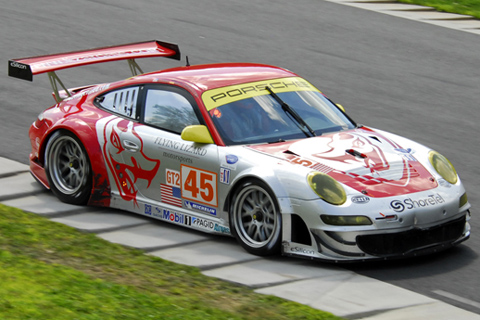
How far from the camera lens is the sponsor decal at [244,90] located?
7.96m

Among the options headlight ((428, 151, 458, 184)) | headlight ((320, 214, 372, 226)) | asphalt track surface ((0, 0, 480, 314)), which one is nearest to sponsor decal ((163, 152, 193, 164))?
headlight ((320, 214, 372, 226))

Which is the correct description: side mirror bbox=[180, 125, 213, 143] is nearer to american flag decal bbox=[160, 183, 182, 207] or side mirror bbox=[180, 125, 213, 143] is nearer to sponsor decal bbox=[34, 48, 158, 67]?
american flag decal bbox=[160, 183, 182, 207]

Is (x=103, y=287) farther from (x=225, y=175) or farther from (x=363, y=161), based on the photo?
(x=363, y=161)

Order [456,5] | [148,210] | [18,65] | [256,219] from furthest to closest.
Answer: [456,5] < [18,65] < [148,210] < [256,219]

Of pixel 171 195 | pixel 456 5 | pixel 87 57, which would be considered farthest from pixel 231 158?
pixel 456 5

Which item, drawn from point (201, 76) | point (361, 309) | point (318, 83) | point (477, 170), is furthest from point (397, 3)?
point (361, 309)

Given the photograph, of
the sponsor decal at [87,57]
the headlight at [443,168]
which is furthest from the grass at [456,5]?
the headlight at [443,168]

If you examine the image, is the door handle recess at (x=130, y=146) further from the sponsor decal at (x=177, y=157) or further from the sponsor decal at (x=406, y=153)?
the sponsor decal at (x=406, y=153)

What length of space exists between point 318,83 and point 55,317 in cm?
791

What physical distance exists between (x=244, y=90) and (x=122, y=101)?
1280 mm

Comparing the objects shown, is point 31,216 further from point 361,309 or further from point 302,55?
point 302,55

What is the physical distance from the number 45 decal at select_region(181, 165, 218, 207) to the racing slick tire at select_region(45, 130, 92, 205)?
46.7 inches

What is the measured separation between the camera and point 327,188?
22.9 feet

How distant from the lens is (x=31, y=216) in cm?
806
